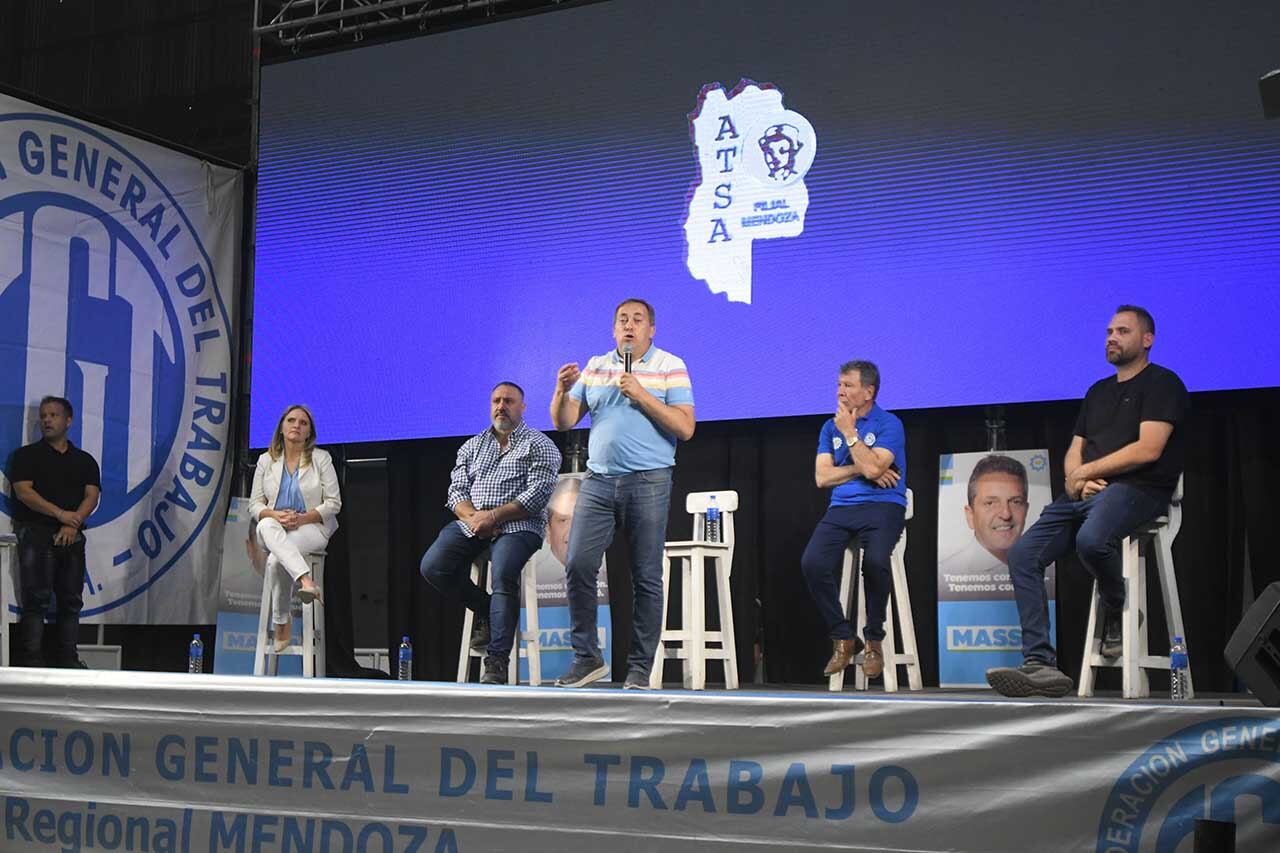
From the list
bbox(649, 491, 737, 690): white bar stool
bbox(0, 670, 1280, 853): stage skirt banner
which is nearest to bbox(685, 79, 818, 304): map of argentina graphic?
bbox(649, 491, 737, 690): white bar stool

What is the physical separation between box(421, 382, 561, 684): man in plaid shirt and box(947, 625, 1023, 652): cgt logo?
154 centimetres

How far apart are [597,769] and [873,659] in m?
2.32

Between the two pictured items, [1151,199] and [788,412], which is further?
[788,412]

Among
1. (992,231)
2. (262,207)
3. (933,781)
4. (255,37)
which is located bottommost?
(933,781)

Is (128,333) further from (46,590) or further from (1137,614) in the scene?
(1137,614)

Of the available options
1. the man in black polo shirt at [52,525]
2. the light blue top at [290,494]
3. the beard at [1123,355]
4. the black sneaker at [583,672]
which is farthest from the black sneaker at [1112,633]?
the man in black polo shirt at [52,525]

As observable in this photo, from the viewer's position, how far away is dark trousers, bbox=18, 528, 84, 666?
5.46 m

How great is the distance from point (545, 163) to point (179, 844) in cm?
386

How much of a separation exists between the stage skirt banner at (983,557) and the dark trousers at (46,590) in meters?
3.58

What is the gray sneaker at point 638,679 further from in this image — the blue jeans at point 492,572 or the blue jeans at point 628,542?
the blue jeans at point 492,572

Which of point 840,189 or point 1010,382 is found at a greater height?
point 840,189

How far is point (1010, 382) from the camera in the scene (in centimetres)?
489

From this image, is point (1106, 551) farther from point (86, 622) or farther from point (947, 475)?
point (86, 622)

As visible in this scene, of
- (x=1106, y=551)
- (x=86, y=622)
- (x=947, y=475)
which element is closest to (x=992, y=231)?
(x=947, y=475)
